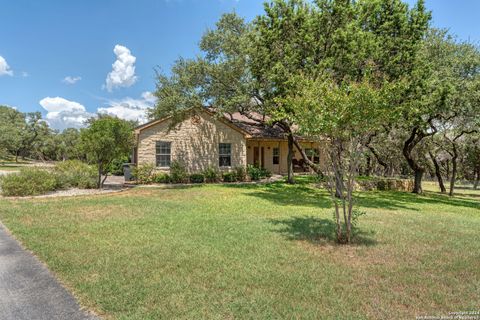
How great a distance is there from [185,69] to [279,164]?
12684 millimetres

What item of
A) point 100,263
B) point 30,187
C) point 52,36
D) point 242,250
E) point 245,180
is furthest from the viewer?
point 245,180

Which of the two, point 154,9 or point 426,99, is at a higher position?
point 154,9

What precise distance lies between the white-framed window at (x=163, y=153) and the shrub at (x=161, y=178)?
3.12 ft

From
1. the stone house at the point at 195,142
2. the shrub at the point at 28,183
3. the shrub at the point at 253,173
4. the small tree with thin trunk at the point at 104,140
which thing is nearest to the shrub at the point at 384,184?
the stone house at the point at 195,142

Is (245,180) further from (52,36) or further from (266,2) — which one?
(52,36)

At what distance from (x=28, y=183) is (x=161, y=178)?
22.4 ft

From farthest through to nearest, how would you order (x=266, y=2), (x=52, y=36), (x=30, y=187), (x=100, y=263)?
1. (x=52, y=36)
2. (x=266, y=2)
3. (x=30, y=187)
4. (x=100, y=263)

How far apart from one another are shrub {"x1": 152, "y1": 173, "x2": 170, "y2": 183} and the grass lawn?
336 inches

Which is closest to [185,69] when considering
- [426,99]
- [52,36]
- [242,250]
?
[52,36]

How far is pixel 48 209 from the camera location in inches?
379

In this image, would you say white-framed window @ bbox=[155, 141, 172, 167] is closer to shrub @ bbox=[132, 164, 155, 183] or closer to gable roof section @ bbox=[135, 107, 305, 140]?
shrub @ bbox=[132, 164, 155, 183]

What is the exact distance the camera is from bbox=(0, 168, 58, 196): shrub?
12.5 metres

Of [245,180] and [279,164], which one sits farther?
[279,164]

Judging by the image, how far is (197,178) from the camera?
62.3ft
